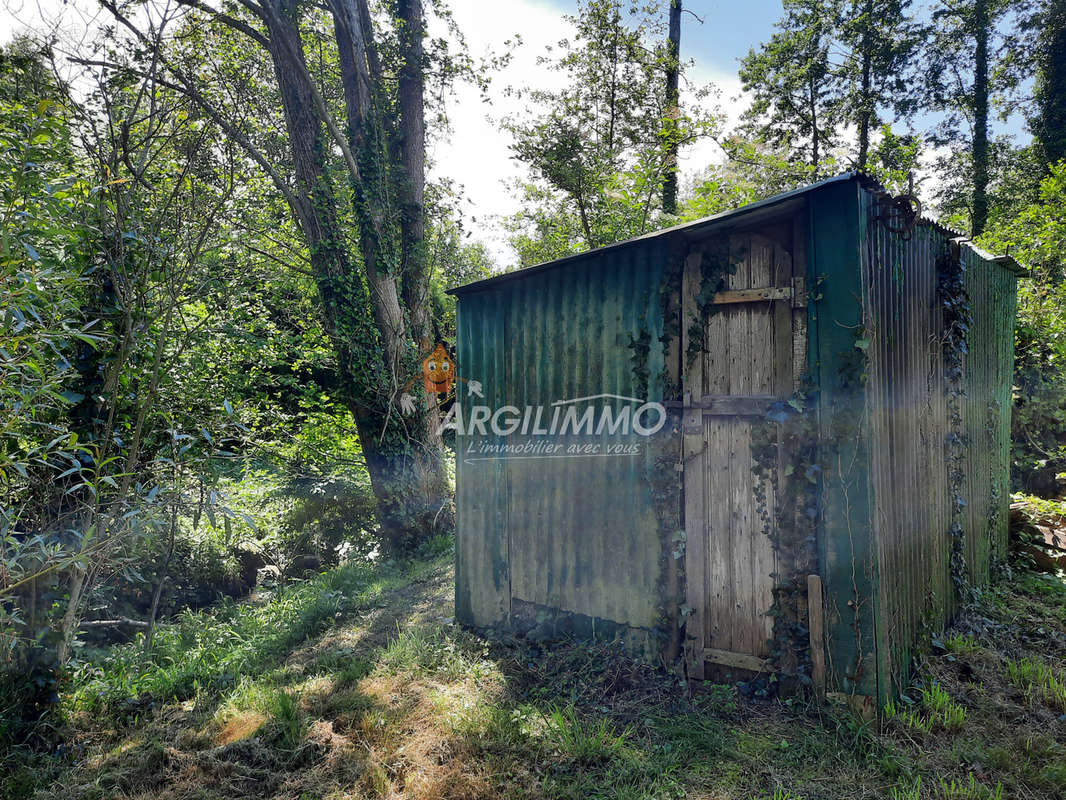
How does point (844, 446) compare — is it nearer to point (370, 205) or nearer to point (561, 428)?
point (561, 428)

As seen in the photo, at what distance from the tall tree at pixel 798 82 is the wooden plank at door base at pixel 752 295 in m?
15.9

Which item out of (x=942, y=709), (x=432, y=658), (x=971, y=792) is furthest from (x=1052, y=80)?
(x=432, y=658)

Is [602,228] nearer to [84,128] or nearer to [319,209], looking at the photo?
[319,209]

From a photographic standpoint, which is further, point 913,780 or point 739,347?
point 739,347

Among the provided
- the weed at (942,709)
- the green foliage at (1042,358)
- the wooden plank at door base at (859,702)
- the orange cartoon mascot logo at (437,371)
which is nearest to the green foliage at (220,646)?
the orange cartoon mascot logo at (437,371)

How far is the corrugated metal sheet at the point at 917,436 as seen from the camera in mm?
3432

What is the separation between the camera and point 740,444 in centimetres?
373

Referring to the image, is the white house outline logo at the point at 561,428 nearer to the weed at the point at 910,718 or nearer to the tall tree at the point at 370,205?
the weed at the point at 910,718

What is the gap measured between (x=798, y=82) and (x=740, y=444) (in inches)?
726

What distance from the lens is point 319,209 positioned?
8047mm

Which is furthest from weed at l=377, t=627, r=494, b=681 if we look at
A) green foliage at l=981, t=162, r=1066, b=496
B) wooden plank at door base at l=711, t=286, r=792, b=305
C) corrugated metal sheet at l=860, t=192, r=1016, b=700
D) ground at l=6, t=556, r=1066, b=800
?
green foliage at l=981, t=162, r=1066, b=496

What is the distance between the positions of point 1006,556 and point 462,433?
5.93 metres

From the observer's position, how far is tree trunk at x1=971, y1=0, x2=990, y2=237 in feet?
49.4

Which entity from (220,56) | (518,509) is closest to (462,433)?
(518,509)
